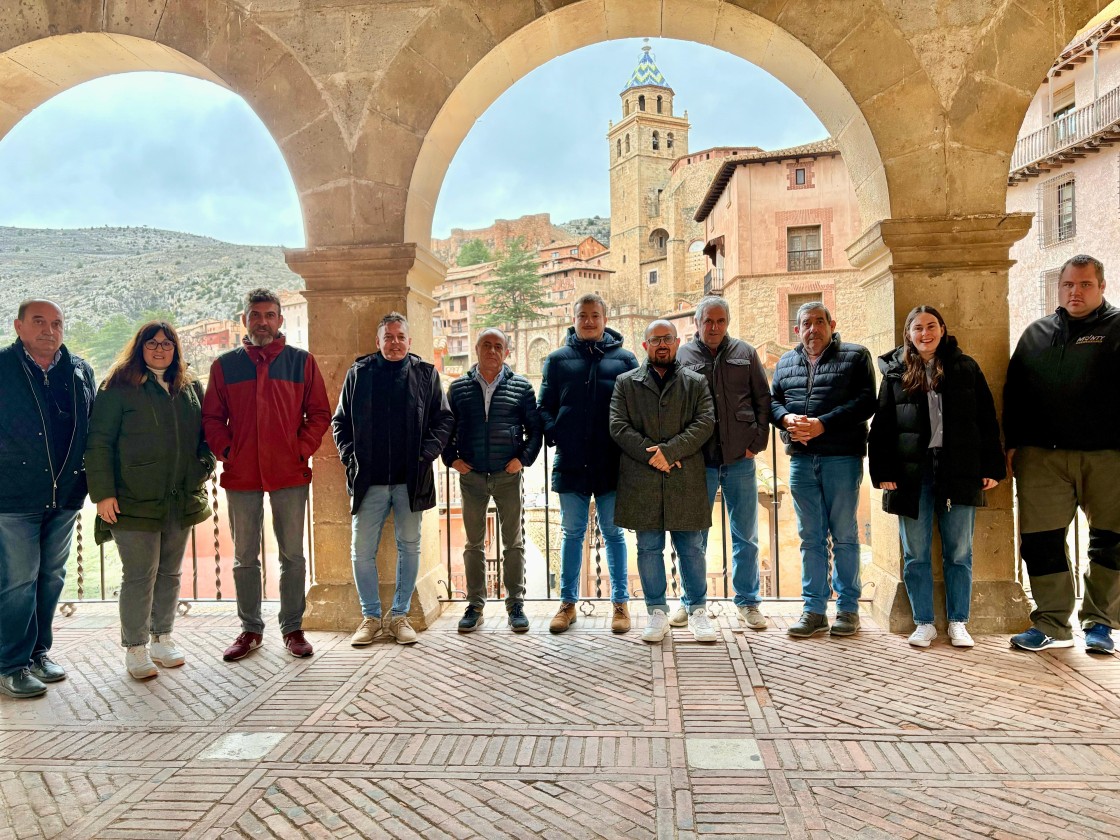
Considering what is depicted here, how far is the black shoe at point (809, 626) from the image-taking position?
3.99m

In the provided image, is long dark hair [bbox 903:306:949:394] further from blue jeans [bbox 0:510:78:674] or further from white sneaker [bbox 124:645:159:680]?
blue jeans [bbox 0:510:78:674]

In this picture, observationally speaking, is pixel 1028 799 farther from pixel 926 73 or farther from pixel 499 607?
pixel 926 73

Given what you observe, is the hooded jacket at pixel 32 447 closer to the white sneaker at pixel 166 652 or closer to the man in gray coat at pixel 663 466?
the white sneaker at pixel 166 652

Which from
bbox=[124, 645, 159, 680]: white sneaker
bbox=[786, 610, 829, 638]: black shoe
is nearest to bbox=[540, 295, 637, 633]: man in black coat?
bbox=[786, 610, 829, 638]: black shoe

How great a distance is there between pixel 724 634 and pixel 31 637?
357 cm

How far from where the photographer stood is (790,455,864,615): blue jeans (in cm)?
395

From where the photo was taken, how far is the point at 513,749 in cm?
275

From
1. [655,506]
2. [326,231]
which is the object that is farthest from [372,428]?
[655,506]

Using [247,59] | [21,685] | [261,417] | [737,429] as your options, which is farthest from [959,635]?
[247,59]

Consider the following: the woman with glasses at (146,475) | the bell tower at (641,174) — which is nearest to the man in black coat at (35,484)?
the woman with glasses at (146,475)

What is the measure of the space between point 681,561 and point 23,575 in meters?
3.32

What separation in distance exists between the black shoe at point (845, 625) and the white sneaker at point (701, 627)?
2.20 ft

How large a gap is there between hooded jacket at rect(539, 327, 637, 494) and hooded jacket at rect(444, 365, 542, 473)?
11 cm

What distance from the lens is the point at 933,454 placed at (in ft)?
12.3
